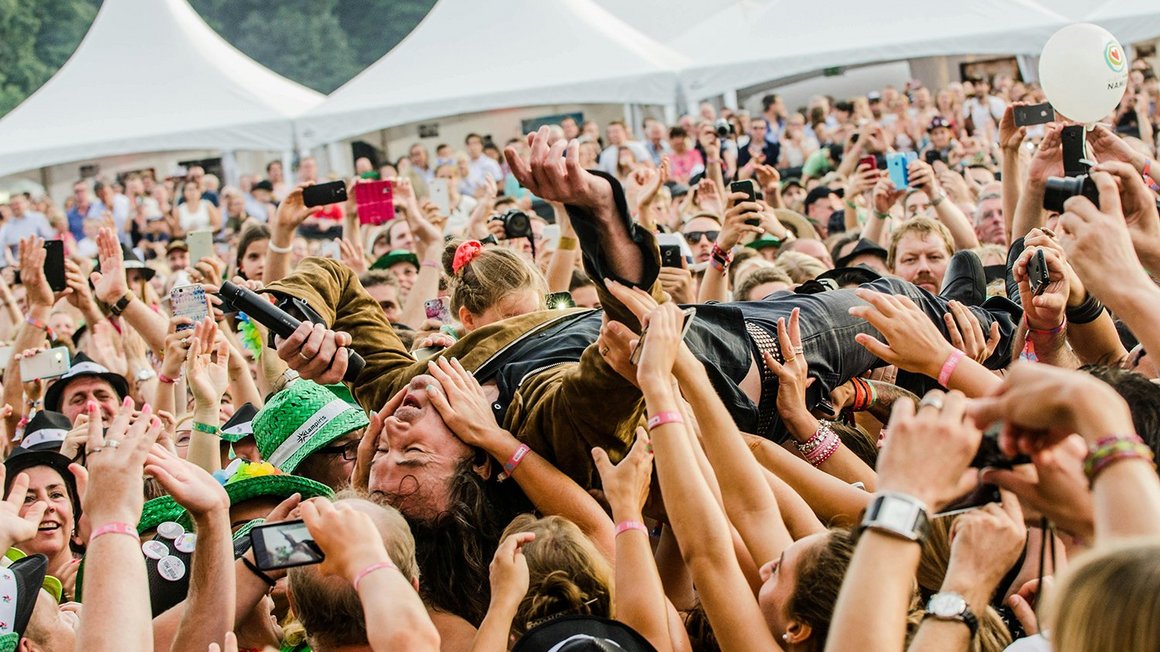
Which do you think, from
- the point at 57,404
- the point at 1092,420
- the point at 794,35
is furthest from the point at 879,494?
the point at 794,35

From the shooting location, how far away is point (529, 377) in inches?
142

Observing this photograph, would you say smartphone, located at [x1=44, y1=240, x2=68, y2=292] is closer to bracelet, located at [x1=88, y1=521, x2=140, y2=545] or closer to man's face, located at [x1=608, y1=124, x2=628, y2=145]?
bracelet, located at [x1=88, y1=521, x2=140, y2=545]

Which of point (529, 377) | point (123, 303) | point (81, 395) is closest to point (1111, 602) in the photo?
point (529, 377)

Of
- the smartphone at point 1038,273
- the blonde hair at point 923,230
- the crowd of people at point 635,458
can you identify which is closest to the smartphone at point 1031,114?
the crowd of people at point 635,458

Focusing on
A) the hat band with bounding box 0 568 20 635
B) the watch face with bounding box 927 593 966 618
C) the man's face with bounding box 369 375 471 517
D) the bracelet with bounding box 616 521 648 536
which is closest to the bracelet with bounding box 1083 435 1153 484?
the watch face with bounding box 927 593 966 618

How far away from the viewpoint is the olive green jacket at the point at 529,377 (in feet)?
10.4

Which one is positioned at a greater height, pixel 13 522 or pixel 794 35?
pixel 794 35

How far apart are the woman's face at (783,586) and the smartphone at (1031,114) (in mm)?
3208

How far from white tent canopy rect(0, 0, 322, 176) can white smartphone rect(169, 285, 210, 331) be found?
12319mm

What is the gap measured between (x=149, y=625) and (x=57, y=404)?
3529 millimetres

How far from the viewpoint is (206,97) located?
17859 mm

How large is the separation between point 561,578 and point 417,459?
680 mm

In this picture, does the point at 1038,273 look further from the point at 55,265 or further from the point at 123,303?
the point at 55,265

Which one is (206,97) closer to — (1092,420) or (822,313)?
(822,313)
